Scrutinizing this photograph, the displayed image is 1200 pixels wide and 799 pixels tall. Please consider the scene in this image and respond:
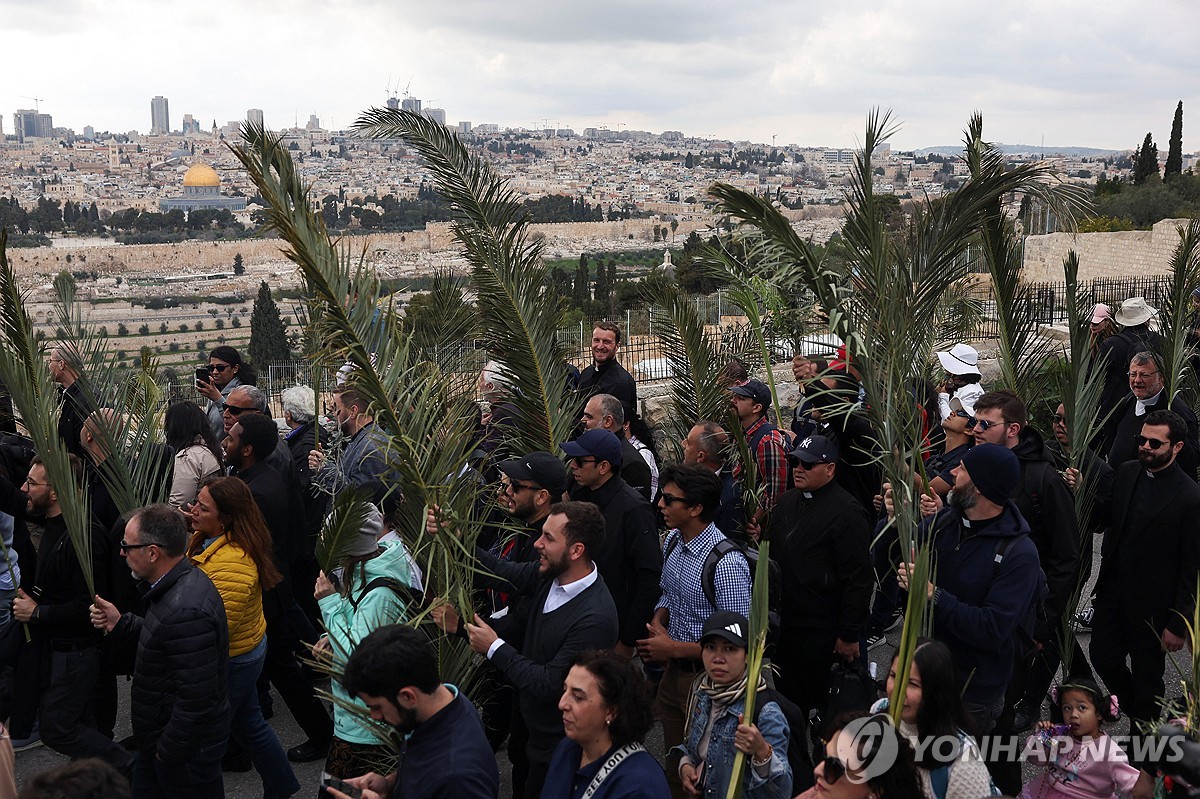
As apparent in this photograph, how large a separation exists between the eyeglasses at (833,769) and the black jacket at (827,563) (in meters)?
1.53

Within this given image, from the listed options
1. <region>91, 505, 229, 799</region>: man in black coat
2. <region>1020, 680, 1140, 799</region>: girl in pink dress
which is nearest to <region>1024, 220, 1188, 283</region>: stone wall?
<region>1020, 680, 1140, 799</region>: girl in pink dress

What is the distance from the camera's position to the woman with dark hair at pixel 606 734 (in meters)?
2.67

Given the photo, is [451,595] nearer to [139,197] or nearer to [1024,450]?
[1024,450]

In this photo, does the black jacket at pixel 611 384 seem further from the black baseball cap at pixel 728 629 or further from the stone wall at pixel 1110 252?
the stone wall at pixel 1110 252

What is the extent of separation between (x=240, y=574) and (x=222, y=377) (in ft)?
9.28

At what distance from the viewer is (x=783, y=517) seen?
4.32m

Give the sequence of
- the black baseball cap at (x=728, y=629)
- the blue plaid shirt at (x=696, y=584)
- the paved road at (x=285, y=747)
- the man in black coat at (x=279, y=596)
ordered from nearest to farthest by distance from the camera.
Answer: the black baseball cap at (x=728, y=629), the blue plaid shirt at (x=696, y=584), the paved road at (x=285, y=747), the man in black coat at (x=279, y=596)

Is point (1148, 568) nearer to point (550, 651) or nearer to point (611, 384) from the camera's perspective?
point (550, 651)

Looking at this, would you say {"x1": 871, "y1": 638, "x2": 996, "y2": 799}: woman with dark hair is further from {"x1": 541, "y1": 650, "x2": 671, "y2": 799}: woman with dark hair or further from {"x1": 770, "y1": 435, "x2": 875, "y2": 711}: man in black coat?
{"x1": 770, "y1": 435, "x2": 875, "y2": 711}: man in black coat

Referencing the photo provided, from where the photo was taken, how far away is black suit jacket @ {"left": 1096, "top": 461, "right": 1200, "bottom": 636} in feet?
13.9

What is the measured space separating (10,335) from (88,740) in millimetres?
1720

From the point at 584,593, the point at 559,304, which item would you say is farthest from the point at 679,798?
the point at 559,304

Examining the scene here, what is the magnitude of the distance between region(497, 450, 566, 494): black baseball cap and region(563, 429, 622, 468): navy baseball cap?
6.6 inches

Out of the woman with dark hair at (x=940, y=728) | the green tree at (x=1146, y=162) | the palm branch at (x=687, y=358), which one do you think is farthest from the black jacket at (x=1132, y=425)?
the green tree at (x=1146, y=162)
